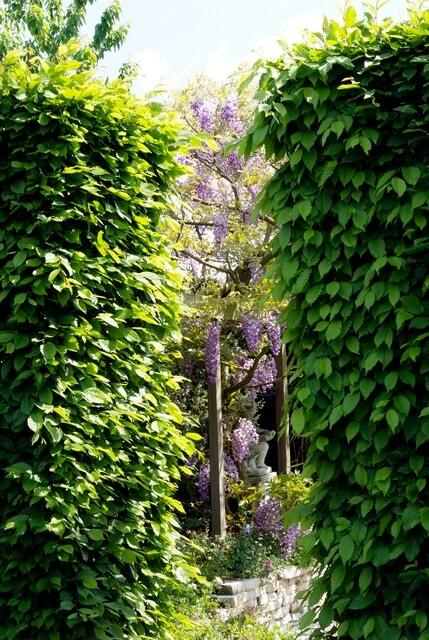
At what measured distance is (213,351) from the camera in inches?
303

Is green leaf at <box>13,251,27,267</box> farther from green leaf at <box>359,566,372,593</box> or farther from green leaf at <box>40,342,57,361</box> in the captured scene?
green leaf at <box>359,566,372,593</box>

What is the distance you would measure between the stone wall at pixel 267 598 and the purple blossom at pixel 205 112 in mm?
3832

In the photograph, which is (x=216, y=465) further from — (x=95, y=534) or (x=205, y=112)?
(x=95, y=534)

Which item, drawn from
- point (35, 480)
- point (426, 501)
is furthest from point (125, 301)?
point (426, 501)

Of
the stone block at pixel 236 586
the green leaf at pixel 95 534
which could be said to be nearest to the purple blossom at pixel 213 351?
the stone block at pixel 236 586

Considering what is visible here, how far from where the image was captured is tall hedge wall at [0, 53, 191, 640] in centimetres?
382

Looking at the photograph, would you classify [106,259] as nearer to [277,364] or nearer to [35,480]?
[35,480]

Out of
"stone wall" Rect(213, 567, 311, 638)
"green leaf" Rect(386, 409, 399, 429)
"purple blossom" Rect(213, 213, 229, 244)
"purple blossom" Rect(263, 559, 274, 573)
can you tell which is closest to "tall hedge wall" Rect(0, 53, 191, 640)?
"green leaf" Rect(386, 409, 399, 429)

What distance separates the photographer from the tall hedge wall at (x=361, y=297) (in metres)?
3.27

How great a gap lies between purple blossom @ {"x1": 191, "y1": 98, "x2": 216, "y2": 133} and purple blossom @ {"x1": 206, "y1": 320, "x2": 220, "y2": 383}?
67.6 inches

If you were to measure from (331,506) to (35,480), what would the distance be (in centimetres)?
125

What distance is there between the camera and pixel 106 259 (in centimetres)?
409

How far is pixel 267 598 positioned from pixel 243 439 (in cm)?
167

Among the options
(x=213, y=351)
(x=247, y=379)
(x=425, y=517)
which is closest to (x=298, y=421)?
(x=425, y=517)
